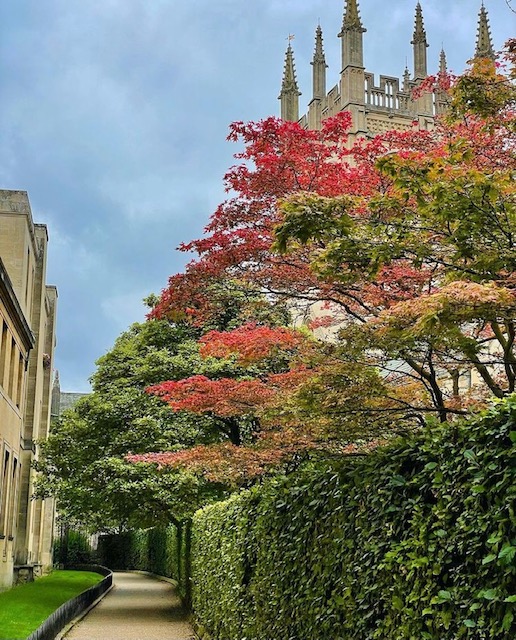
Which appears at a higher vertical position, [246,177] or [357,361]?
[246,177]

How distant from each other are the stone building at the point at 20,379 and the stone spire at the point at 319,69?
25.7m

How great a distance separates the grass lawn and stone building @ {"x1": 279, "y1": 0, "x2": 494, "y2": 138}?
99.5 ft

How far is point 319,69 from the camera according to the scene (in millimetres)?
55125

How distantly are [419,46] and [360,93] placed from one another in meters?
5.58

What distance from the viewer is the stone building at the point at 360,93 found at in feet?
160

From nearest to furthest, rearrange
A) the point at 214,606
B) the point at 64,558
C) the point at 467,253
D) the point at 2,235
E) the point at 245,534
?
the point at 467,253 → the point at 245,534 → the point at 214,606 → the point at 2,235 → the point at 64,558

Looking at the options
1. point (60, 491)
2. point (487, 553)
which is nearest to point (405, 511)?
point (487, 553)

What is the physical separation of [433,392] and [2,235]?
19.1 m

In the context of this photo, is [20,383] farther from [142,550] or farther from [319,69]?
[319,69]

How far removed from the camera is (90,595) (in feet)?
82.7

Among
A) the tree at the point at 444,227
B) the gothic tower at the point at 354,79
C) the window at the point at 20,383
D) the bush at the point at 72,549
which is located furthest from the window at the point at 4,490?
the gothic tower at the point at 354,79

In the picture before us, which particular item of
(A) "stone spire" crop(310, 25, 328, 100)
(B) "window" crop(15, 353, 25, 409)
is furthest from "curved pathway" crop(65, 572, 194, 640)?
(A) "stone spire" crop(310, 25, 328, 100)

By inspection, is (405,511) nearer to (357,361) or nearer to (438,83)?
(357,361)

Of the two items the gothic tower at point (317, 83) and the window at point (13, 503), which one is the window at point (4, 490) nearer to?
the window at point (13, 503)
